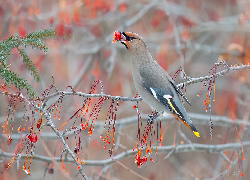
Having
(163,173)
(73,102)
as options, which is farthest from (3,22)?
(163,173)

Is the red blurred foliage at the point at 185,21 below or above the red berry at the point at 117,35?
above

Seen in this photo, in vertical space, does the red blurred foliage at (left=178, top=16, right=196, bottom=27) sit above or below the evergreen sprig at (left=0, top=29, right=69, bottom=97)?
above

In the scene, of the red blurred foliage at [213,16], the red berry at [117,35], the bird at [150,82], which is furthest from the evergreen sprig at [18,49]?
the red blurred foliage at [213,16]

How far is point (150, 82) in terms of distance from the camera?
2.62 meters

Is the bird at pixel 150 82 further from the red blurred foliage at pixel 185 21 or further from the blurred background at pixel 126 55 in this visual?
the red blurred foliage at pixel 185 21

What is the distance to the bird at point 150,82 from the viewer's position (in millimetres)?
2564

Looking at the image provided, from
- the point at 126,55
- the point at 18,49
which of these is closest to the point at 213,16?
the point at 126,55

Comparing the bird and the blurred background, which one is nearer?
the bird

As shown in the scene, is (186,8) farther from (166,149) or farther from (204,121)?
(166,149)

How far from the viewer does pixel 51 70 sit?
23.3ft

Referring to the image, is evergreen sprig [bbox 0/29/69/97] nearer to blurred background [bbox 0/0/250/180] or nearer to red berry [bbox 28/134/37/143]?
red berry [bbox 28/134/37/143]

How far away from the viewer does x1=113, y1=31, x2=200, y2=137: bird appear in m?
2.56

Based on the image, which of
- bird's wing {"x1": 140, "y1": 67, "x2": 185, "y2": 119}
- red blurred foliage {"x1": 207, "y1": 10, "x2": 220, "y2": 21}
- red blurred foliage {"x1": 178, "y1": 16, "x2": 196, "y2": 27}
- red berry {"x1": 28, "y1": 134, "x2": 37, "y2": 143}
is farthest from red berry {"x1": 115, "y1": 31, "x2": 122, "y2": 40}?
red blurred foliage {"x1": 207, "y1": 10, "x2": 220, "y2": 21}

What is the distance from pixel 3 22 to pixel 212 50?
148 inches
